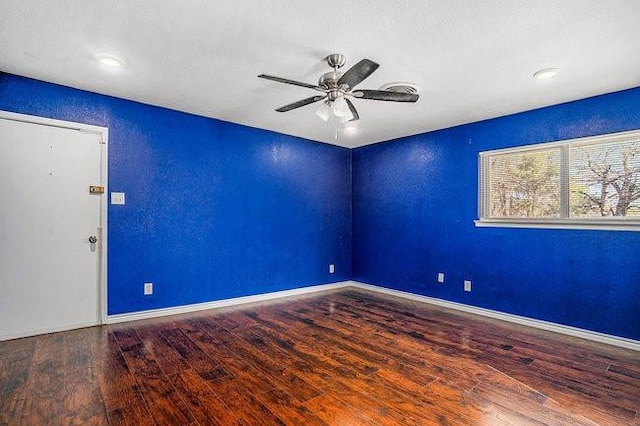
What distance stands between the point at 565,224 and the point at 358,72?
9.32 feet

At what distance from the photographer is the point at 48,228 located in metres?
3.21

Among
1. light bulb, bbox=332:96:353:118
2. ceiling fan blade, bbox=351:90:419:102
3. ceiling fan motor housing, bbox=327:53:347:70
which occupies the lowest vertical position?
light bulb, bbox=332:96:353:118

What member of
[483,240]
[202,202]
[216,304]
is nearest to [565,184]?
[483,240]

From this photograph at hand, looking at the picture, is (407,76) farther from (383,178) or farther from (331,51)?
(383,178)

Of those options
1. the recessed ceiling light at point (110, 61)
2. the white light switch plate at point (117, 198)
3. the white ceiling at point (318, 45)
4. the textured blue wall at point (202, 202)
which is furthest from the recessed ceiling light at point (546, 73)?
the white light switch plate at point (117, 198)

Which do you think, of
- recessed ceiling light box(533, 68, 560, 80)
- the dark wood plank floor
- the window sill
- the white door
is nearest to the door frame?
the white door

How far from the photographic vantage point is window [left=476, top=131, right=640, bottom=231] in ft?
10.4

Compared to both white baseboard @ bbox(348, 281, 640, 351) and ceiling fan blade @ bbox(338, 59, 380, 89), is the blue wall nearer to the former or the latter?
white baseboard @ bbox(348, 281, 640, 351)

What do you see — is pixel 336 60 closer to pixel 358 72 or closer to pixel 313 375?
pixel 358 72

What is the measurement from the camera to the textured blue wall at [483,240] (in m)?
3.21

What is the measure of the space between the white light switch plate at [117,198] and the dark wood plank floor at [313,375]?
130 cm

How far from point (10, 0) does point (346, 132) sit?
3.65 meters

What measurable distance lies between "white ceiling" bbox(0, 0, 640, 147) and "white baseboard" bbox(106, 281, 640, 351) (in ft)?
7.79

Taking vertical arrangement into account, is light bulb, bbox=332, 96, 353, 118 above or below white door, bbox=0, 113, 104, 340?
above
